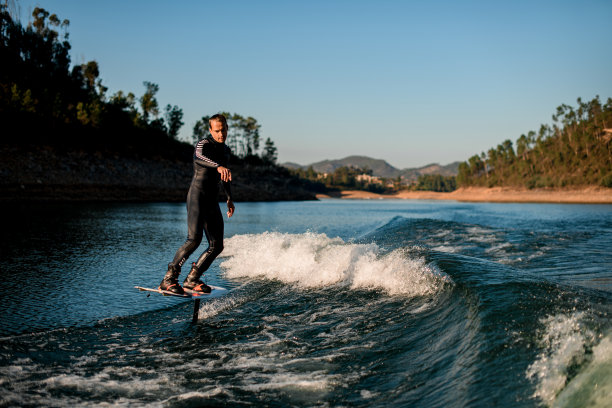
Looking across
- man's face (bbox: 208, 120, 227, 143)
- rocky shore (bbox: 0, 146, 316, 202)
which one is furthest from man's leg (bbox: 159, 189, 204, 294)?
rocky shore (bbox: 0, 146, 316, 202)

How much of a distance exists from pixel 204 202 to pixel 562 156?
151 m

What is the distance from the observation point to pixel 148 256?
11945 mm

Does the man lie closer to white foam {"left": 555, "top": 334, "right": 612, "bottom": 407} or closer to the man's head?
the man's head

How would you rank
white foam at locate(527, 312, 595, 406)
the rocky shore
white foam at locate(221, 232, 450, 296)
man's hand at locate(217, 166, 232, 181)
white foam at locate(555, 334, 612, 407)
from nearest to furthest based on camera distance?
white foam at locate(555, 334, 612, 407), white foam at locate(527, 312, 595, 406), man's hand at locate(217, 166, 232, 181), white foam at locate(221, 232, 450, 296), the rocky shore

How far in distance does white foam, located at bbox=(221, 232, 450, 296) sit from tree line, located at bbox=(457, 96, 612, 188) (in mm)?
108024

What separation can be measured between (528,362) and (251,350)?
9.01 ft

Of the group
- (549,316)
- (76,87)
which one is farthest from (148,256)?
(76,87)

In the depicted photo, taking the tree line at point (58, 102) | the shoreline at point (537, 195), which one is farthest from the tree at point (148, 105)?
the shoreline at point (537, 195)

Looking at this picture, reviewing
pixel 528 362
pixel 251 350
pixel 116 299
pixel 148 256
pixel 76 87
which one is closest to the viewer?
pixel 528 362

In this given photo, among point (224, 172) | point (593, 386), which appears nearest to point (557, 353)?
point (593, 386)

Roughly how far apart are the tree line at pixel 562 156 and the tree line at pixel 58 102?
99.4 meters

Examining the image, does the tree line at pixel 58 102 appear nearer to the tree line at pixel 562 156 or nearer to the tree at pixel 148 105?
the tree at pixel 148 105

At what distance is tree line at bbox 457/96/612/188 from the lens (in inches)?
4688

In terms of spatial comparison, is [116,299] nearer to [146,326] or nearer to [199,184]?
[146,326]
